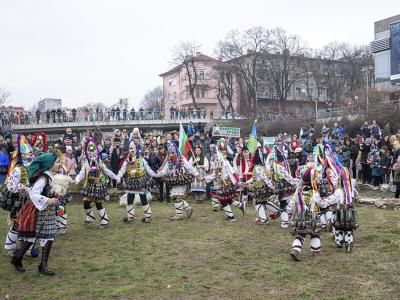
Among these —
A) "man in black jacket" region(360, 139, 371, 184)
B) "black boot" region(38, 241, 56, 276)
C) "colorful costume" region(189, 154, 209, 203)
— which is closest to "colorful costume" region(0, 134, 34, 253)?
"black boot" region(38, 241, 56, 276)

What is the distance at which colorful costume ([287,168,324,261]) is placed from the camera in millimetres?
8062

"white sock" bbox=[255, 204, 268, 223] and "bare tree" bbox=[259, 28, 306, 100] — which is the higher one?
"bare tree" bbox=[259, 28, 306, 100]

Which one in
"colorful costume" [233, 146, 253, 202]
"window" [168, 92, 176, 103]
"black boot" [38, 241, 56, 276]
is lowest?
"black boot" [38, 241, 56, 276]

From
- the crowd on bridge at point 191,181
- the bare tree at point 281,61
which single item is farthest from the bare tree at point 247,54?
the crowd on bridge at point 191,181

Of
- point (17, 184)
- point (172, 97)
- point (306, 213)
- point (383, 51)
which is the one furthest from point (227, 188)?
point (172, 97)

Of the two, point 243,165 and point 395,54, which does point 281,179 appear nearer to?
point 243,165

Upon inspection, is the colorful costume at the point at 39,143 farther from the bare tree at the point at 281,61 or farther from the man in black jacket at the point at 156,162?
the bare tree at the point at 281,61

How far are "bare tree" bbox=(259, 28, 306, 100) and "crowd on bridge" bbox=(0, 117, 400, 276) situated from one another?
41526 millimetres

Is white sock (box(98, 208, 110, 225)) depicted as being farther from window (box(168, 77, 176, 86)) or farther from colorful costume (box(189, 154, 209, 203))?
window (box(168, 77, 176, 86))

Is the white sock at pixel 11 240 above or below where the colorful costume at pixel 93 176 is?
below

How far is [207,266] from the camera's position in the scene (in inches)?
312

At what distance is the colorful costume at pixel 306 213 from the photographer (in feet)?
26.5

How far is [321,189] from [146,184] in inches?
176

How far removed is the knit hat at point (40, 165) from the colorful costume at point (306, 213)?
170 inches
